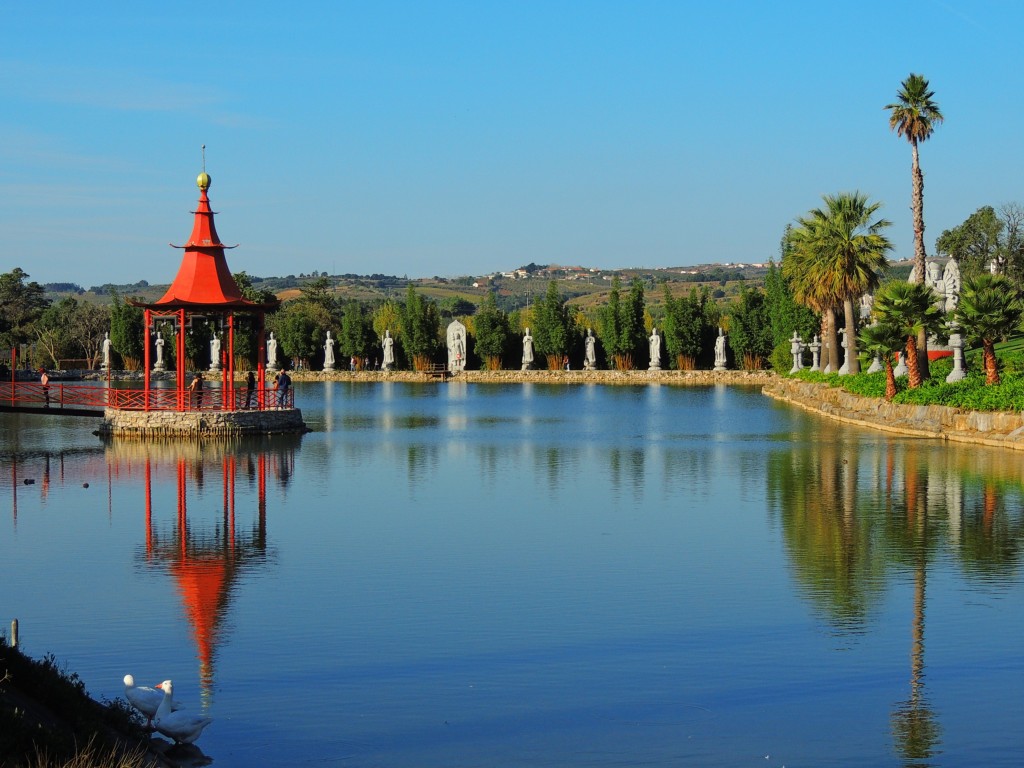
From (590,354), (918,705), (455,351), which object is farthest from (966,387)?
(455,351)

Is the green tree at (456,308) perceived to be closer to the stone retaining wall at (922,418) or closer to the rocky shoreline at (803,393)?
the rocky shoreline at (803,393)

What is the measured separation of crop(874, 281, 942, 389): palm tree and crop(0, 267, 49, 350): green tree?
56.8 m

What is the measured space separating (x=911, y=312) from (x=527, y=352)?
4984 centimetres

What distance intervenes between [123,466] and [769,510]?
13.2 metres

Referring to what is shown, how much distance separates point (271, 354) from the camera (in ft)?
289

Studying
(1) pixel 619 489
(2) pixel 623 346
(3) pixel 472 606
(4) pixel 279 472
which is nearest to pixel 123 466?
(4) pixel 279 472

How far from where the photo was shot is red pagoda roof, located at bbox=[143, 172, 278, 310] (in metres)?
33.5

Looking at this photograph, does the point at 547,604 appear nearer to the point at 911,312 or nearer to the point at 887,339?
the point at 911,312

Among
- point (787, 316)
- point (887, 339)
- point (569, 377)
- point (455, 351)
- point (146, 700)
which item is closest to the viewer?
point (146, 700)

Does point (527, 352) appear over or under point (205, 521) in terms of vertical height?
over

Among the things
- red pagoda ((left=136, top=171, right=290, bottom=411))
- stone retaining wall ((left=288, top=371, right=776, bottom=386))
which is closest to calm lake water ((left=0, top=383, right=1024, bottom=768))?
red pagoda ((left=136, top=171, right=290, bottom=411))

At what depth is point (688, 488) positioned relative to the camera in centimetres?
2247

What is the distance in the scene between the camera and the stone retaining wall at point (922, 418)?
28.0 metres

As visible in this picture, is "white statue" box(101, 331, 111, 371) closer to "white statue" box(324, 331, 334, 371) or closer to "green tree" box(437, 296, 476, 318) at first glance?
"white statue" box(324, 331, 334, 371)
